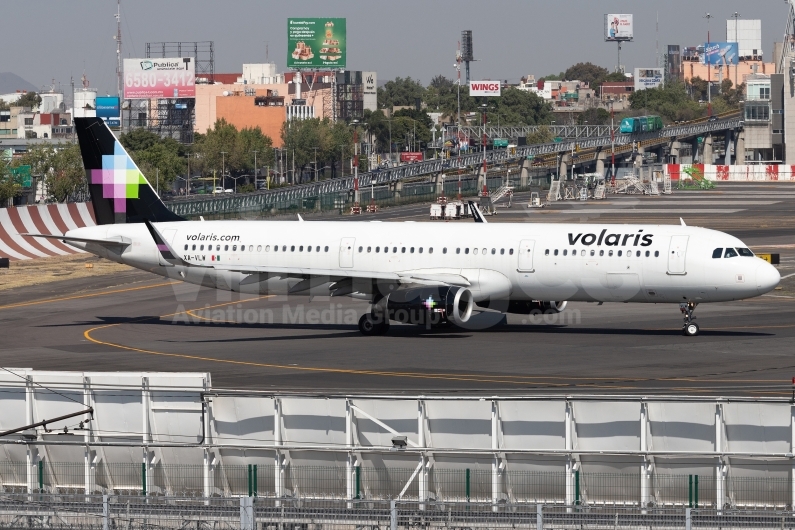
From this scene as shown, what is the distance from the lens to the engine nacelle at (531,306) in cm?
4969

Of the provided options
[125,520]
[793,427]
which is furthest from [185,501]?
[793,427]

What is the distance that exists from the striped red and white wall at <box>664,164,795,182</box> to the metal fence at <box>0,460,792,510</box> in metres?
169

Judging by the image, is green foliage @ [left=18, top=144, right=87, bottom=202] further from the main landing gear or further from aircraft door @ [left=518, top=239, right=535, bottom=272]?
the main landing gear

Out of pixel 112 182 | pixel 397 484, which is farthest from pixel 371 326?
pixel 397 484

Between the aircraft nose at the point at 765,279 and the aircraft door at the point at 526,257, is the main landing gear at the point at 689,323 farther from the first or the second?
the aircraft door at the point at 526,257

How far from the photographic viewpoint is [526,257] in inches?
1864

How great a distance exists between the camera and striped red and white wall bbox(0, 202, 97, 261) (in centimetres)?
8094

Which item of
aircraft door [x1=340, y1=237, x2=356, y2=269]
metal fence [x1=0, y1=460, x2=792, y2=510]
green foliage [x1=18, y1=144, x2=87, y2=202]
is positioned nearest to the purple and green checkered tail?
aircraft door [x1=340, y1=237, x2=356, y2=269]

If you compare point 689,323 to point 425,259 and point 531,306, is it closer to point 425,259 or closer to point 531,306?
point 531,306

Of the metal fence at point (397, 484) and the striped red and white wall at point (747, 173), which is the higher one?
the striped red and white wall at point (747, 173)

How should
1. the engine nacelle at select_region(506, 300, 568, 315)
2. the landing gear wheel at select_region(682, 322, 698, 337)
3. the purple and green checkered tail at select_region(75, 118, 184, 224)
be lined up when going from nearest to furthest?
1. the landing gear wheel at select_region(682, 322, 698, 337)
2. the engine nacelle at select_region(506, 300, 568, 315)
3. the purple and green checkered tail at select_region(75, 118, 184, 224)

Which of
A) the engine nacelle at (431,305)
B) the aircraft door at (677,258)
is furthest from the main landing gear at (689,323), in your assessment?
the engine nacelle at (431,305)

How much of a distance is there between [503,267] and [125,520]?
29321 millimetres

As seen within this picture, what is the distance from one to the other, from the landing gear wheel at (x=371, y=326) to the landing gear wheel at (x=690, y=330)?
12.4 metres
